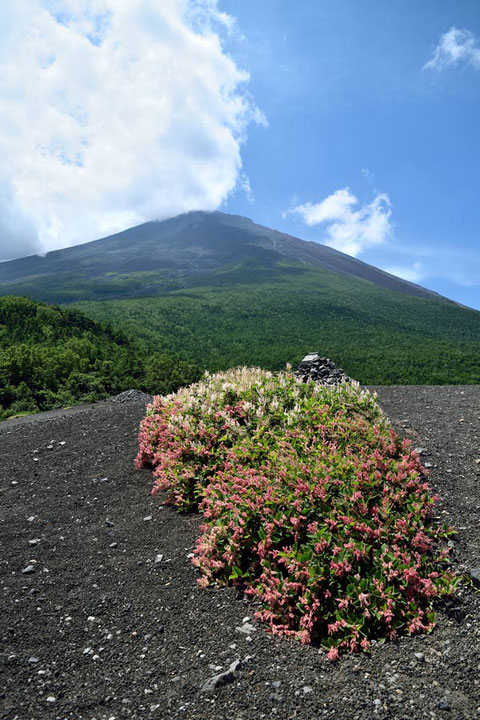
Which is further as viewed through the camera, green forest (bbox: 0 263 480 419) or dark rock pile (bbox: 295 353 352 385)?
green forest (bbox: 0 263 480 419)

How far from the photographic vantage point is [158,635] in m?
4.28

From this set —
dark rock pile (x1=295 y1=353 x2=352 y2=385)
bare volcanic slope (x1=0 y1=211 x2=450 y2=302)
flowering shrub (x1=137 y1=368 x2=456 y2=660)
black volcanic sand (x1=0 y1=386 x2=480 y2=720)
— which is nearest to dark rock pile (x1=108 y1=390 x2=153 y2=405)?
dark rock pile (x1=295 y1=353 x2=352 y2=385)

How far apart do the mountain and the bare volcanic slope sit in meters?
0.62

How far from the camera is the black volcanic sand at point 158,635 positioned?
3350 mm

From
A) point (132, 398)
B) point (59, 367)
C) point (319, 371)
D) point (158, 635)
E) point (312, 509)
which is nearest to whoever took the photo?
point (158, 635)

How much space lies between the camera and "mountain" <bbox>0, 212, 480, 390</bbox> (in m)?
41.5

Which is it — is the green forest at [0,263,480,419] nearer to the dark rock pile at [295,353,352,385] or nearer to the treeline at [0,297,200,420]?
the treeline at [0,297,200,420]

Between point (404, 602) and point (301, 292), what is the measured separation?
85.5 meters

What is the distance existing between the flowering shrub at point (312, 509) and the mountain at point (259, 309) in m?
11.3

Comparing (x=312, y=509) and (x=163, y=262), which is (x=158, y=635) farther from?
(x=163, y=262)

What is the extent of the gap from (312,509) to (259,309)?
6814 centimetres

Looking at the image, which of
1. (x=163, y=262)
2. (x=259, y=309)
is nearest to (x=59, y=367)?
(x=259, y=309)

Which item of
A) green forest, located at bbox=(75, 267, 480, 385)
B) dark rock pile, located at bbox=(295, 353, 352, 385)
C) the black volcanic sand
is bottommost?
the black volcanic sand

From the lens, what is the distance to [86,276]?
118m
